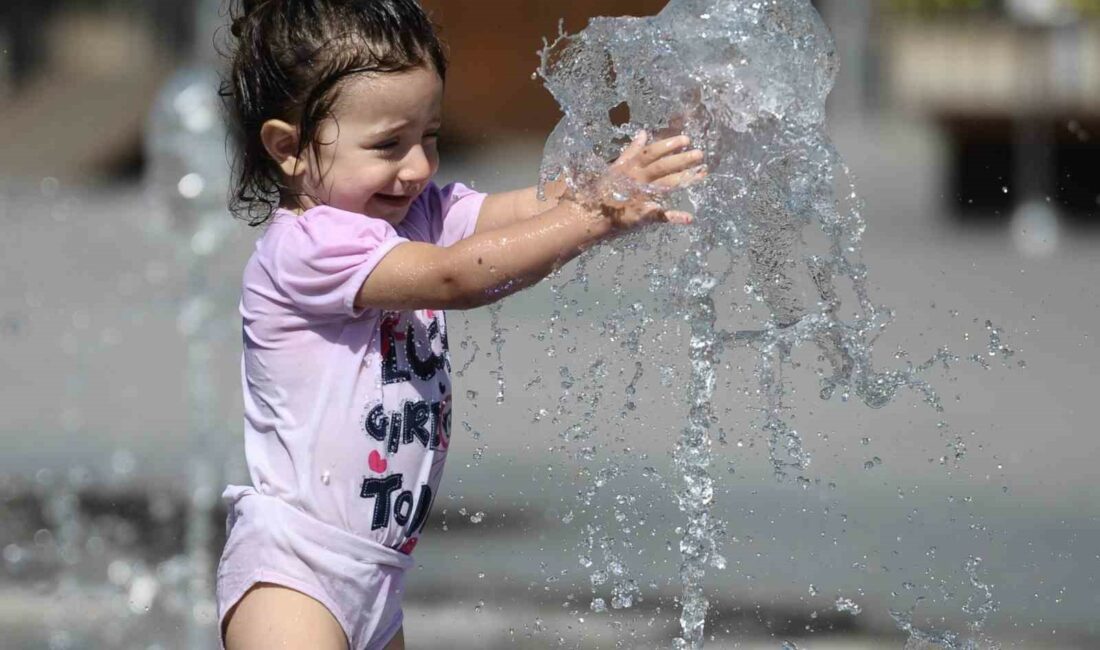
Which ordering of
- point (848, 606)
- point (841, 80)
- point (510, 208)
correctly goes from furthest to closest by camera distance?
point (841, 80) < point (848, 606) < point (510, 208)

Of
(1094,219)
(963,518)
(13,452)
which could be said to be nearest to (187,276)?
(13,452)

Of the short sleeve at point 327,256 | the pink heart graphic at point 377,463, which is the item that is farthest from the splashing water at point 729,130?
the pink heart graphic at point 377,463

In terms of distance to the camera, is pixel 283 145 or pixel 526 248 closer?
pixel 526 248

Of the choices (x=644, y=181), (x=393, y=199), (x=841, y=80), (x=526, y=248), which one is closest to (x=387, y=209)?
(x=393, y=199)

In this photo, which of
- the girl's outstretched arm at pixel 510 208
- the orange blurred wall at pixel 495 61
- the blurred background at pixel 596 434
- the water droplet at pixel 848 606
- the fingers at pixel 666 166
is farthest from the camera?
the orange blurred wall at pixel 495 61

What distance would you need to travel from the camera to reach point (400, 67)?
2574 mm

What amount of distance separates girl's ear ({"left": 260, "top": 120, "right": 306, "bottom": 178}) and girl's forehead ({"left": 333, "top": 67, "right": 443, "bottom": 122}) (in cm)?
11

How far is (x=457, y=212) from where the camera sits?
2.92m

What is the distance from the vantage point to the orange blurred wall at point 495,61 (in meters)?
14.7

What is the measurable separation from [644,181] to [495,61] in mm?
12590

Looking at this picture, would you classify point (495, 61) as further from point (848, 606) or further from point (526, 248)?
point (526, 248)

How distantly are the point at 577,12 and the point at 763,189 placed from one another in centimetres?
1207

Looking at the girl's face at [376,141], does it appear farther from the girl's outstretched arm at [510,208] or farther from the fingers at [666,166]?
the fingers at [666,166]

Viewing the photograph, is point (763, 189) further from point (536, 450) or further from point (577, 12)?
point (577, 12)
